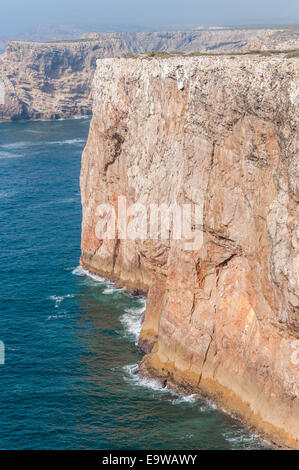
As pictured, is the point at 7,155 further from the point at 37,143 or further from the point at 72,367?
the point at 72,367

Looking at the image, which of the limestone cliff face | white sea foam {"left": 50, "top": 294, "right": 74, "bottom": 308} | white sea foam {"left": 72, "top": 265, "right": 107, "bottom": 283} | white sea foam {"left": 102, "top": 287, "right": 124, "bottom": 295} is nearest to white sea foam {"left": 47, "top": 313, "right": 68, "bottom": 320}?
white sea foam {"left": 50, "top": 294, "right": 74, "bottom": 308}

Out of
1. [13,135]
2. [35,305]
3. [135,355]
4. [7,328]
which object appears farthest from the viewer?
[13,135]

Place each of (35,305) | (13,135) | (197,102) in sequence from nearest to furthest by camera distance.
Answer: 1. (197,102)
2. (35,305)
3. (13,135)

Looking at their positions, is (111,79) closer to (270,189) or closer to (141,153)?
(141,153)

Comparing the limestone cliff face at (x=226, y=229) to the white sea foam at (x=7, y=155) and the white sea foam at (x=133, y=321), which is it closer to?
the white sea foam at (x=133, y=321)
